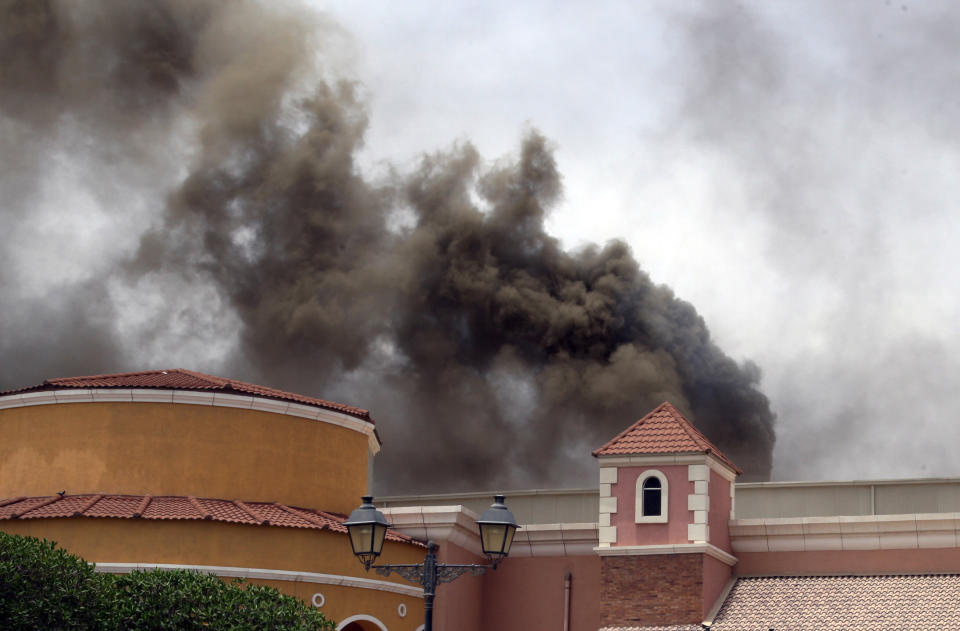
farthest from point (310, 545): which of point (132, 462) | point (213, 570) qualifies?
point (132, 462)

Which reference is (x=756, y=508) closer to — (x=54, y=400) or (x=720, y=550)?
(x=720, y=550)

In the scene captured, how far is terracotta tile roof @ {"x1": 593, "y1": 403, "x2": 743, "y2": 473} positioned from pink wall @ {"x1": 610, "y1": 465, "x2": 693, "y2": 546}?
1.09 feet

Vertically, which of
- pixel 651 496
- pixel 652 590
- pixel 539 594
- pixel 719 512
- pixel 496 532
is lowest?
pixel 496 532

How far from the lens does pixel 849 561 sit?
2567 cm

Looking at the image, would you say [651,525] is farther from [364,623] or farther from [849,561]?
[364,623]

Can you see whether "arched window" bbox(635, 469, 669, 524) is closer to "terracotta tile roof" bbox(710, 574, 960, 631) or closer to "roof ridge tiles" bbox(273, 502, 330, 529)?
"terracotta tile roof" bbox(710, 574, 960, 631)

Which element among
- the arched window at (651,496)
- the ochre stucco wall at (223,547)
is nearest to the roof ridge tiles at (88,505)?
the ochre stucco wall at (223,547)

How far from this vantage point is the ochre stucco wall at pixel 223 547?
76.5 feet

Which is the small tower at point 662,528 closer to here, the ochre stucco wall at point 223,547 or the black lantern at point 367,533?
the ochre stucco wall at point 223,547

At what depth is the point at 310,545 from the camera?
24422mm

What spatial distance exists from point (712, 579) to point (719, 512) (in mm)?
1439

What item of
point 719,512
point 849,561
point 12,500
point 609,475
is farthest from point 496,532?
point 12,500

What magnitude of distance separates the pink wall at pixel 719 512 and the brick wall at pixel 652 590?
95cm

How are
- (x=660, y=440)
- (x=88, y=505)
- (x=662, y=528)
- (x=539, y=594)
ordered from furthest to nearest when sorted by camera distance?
(x=539, y=594) → (x=660, y=440) → (x=662, y=528) → (x=88, y=505)
